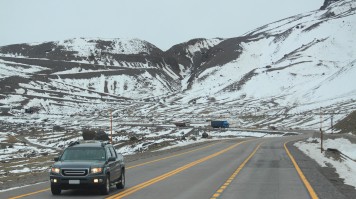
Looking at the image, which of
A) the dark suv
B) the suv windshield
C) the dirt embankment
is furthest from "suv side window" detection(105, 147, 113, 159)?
the dirt embankment

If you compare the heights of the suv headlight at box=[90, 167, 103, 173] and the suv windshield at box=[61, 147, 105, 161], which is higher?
the suv windshield at box=[61, 147, 105, 161]

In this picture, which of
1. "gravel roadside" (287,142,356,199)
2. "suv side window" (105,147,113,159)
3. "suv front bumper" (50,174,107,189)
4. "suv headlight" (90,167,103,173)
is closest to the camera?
"suv front bumper" (50,174,107,189)

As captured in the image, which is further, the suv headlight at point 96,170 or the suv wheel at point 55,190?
the suv wheel at point 55,190

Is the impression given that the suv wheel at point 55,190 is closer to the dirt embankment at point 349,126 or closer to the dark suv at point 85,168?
the dark suv at point 85,168

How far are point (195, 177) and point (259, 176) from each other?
2750 millimetres

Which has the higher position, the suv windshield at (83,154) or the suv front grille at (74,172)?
the suv windshield at (83,154)

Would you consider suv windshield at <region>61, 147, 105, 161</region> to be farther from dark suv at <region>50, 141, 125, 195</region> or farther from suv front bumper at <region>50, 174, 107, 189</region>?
suv front bumper at <region>50, 174, 107, 189</region>

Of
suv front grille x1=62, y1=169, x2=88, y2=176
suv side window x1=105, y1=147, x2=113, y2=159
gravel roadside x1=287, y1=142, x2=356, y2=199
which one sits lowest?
gravel roadside x1=287, y1=142, x2=356, y2=199

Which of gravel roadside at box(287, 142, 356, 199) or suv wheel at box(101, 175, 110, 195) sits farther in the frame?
gravel roadside at box(287, 142, 356, 199)

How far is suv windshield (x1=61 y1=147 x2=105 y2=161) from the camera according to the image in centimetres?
1625

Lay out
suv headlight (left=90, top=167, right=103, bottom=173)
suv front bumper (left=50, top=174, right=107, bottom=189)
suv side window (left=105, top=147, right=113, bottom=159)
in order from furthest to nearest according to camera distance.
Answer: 1. suv side window (left=105, top=147, right=113, bottom=159)
2. suv headlight (left=90, top=167, right=103, bottom=173)
3. suv front bumper (left=50, top=174, right=107, bottom=189)

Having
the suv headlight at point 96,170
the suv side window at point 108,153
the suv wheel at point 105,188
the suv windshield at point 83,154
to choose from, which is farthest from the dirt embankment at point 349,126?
the suv headlight at point 96,170

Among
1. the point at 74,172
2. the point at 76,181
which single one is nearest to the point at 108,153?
the point at 74,172

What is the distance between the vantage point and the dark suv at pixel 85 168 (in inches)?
592
